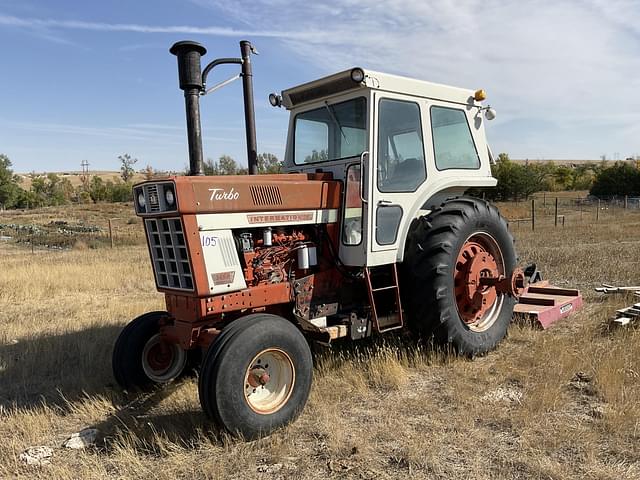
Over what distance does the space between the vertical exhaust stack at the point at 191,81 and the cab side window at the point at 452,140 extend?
230 cm

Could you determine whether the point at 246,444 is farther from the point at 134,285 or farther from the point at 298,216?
the point at 134,285

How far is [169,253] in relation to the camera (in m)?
4.23

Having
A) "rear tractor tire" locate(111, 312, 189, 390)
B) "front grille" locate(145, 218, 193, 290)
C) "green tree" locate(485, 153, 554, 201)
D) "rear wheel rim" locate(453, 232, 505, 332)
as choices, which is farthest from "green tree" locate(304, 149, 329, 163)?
"green tree" locate(485, 153, 554, 201)

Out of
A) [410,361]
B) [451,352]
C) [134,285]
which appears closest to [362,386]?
[410,361]

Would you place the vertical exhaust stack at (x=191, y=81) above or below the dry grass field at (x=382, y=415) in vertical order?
above

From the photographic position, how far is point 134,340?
184 inches

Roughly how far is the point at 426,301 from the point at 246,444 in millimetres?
2080

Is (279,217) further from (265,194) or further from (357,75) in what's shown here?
(357,75)

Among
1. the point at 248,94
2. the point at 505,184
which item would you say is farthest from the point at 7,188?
the point at 248,94

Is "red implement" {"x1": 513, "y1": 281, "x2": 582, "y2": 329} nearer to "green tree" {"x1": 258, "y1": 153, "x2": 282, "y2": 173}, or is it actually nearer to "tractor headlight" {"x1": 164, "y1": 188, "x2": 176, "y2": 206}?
"tractor headlight" {"x1": 164, "y1": 188, "x2": 176, "y2": 206}

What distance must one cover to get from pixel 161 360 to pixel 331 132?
269 cm

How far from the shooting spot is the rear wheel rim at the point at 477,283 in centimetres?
530

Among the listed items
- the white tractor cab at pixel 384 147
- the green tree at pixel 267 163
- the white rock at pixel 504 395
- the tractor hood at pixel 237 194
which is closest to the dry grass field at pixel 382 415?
the white rock at pixel 504 395

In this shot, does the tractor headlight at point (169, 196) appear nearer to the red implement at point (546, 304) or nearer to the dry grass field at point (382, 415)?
the dry grass field at point (382, 415)
